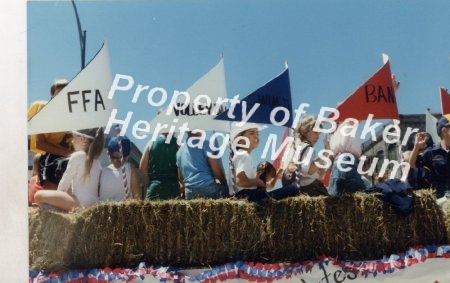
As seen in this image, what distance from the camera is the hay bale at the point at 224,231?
3.94 m

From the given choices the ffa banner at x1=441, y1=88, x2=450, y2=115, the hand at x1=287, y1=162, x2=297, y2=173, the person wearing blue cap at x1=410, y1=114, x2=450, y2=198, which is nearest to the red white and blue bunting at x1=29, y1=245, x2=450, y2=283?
the person wearing blue cap at x1=410, y1=114, x2=450, y2=198

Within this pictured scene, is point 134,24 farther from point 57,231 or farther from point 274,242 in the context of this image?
point 274,242

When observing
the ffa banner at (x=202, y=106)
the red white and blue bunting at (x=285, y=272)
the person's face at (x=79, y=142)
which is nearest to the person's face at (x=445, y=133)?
the red white and blue bunting at (x=285, y=272)

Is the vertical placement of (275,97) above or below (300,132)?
above

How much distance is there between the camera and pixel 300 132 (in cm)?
410

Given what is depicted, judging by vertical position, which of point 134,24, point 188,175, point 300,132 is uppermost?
point 134,24

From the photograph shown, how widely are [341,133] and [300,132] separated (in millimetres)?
303

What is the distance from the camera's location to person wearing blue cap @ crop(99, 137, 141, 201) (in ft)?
13.3

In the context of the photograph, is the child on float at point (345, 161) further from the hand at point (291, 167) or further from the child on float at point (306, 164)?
the hand at point (291, 167)

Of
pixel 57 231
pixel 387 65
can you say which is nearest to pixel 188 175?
pixel 57 231

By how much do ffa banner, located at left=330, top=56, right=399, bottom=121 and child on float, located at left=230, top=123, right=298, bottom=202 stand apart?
63cm

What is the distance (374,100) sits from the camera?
4.13 metres

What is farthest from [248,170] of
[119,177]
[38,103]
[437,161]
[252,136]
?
[38,103]

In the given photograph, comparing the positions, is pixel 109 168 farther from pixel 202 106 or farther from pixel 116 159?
pixel 202 106
